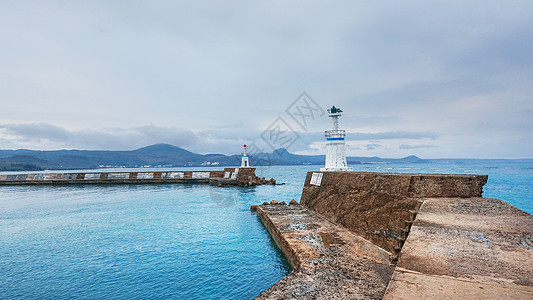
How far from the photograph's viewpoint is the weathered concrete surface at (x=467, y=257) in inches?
104

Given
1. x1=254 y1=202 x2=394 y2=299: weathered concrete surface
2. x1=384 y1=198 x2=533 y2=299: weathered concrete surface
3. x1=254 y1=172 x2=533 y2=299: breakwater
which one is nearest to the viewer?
x1=384 y1=198 x2=533 y2=299: weathered concrete surface

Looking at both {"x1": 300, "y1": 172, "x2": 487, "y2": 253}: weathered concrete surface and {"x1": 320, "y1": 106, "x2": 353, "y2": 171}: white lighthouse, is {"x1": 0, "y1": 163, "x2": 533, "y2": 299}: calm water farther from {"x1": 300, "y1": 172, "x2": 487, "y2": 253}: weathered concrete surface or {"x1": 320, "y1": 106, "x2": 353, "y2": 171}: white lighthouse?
{"x1": 320, "y1": 106, "x2": 353, "y2": 171}: white lighthouse

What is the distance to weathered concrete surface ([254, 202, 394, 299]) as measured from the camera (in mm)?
4836

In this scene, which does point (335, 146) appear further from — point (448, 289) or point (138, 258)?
point (448, 289)

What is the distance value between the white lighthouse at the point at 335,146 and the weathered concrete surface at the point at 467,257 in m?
19.2

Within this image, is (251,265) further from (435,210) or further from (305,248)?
(435,210)

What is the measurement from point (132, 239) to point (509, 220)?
12552 millimetres

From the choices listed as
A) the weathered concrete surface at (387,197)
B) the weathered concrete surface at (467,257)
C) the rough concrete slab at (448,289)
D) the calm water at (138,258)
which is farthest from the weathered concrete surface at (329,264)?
the rough concrete slab at (448,289)

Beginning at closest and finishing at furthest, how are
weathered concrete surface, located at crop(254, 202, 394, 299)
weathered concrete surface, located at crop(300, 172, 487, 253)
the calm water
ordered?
weathered concrete surface, located at crop(254, 202, 394, 299)
the calm water
weathered concrete surface, located at crop(300, 172, 487, 253)

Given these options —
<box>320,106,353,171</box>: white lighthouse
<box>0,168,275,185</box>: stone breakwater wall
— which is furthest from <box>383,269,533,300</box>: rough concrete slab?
<box>0,168,275,185</box>: stone breakwater wall

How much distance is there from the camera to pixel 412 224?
4.93 metres

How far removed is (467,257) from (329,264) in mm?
3198

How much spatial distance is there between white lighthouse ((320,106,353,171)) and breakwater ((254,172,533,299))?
44.7ft

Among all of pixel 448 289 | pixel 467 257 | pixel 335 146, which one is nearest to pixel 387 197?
pixel 467 257
